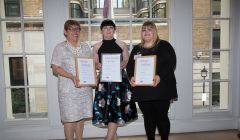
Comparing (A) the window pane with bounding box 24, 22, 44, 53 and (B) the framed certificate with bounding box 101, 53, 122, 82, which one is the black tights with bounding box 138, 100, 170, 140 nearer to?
(B) the framed certificate with bounding box 101, 53, 122, 82

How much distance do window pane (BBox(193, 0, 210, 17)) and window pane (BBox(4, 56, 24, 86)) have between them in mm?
2557

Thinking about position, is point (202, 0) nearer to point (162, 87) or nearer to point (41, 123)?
point (162, 87)

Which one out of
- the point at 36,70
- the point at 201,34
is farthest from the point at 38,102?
the point at 201,34

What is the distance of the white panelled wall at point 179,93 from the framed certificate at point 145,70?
111 centimetres

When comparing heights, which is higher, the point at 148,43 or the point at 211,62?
the point at 148,43

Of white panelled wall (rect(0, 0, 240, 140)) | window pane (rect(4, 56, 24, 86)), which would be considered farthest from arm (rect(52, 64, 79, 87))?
window pane (rect(4, 56, 24, 86))

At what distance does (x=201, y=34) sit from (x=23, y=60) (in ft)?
8.38

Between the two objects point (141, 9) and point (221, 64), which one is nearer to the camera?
point (141, 9)

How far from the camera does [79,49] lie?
8.87 feet

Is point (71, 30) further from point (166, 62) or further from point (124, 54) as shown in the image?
point (166, 62)

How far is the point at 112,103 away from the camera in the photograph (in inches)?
108

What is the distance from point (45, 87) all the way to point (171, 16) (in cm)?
203

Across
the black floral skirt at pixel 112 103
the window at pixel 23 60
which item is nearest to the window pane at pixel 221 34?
the black floral skirt at pixel 112 103

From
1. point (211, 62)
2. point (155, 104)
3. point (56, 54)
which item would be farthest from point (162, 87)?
point (211, 62)
